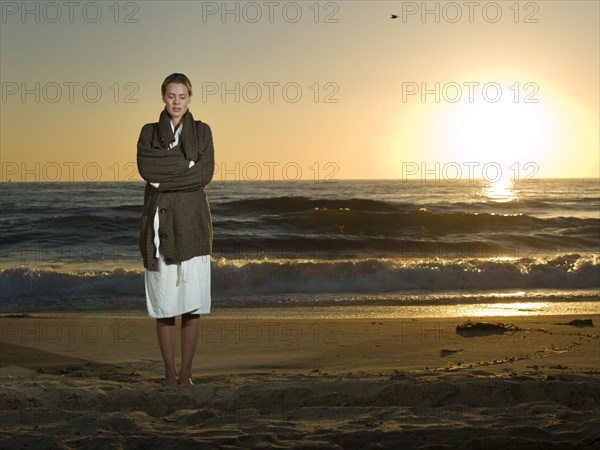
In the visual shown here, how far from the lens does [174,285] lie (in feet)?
14.7

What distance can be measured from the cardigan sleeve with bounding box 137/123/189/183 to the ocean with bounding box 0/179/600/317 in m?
5.00

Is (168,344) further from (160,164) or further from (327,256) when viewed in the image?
(327,256)

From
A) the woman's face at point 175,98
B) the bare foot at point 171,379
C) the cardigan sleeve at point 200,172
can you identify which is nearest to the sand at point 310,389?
the bare foot at point 171,379

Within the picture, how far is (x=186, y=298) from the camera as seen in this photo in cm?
449

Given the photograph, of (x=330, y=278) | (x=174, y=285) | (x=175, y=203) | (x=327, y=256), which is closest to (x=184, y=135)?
(x=175, y=203)

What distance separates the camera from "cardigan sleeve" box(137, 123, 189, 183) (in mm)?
4418

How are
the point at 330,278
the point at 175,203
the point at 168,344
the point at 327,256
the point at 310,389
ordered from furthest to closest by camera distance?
the point at 327,256, the point at 330,278, the point at 168,344, the point at 175,203, the point at 310,389

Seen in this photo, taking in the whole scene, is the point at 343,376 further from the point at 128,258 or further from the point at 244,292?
the point at 128,258

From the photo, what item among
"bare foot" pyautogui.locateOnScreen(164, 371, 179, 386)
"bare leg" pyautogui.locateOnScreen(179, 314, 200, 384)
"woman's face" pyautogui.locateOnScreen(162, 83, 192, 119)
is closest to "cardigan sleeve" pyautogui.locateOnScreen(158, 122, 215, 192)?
"woman's face" pyautogui.locateOnScreen(162, 83, 192, 119)

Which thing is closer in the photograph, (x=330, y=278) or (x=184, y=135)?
(x=184, y=135)

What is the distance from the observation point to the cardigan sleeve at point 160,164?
4.42 metres

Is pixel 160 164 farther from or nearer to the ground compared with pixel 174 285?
farther from the ground

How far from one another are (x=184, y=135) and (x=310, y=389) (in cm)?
156

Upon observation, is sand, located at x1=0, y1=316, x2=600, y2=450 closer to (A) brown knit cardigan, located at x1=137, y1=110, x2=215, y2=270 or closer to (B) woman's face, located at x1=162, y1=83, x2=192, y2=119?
(A) brown knit cardigan, located at x1=137, y1=110, x2=215, y2=270
